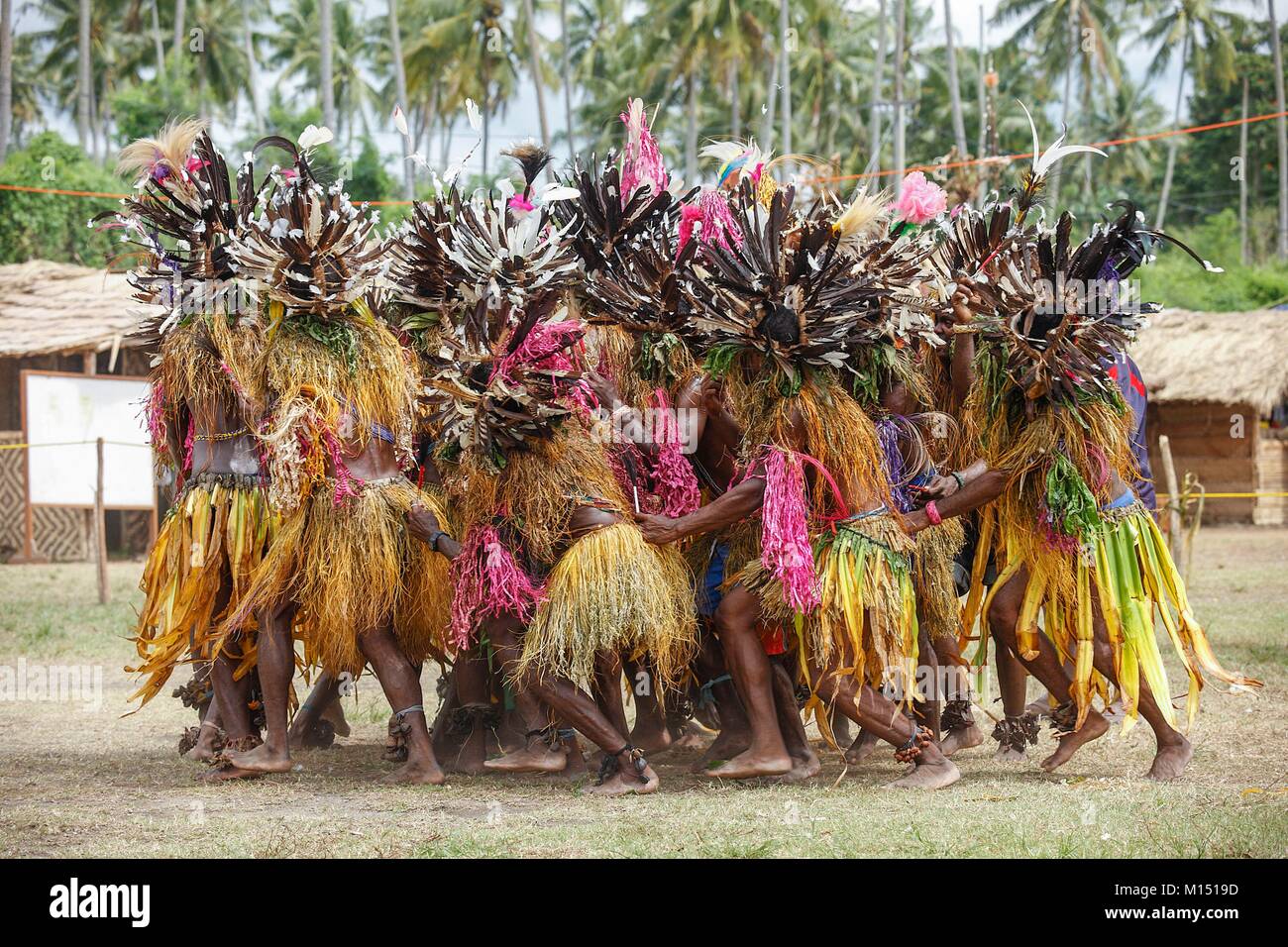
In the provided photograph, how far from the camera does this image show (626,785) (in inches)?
191

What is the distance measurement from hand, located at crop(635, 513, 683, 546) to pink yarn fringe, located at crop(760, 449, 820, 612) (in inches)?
13.2

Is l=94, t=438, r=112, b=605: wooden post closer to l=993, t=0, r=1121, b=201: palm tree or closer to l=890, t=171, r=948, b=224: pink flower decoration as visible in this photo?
l=890, t=171, r=948, b=224: pink flower decoration

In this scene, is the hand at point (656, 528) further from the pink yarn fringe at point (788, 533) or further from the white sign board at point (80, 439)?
the white sign board at point (80, 439)

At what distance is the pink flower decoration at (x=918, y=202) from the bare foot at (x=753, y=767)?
7.03 feet

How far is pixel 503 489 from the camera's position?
487 cm

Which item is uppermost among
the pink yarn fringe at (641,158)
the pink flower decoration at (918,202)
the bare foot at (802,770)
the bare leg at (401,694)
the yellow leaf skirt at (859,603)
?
the pink yarn fringe at (641,158)

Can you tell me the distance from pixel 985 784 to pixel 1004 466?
3.71 feet

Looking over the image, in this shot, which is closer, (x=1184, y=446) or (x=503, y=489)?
(x=503, y=489)

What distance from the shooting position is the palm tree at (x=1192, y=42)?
1377 inches

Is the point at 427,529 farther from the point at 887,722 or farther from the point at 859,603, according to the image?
the point at 887,722

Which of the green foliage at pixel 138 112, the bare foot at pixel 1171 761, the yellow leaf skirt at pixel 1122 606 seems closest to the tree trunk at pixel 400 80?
the yellow leaf skirt at pixel 1122 606

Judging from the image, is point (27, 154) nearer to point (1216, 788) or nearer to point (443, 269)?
point (443, 269)

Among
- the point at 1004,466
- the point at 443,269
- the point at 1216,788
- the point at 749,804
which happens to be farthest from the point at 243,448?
the point at 1216,788

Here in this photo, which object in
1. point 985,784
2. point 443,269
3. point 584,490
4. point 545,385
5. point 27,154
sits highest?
point 27,154
